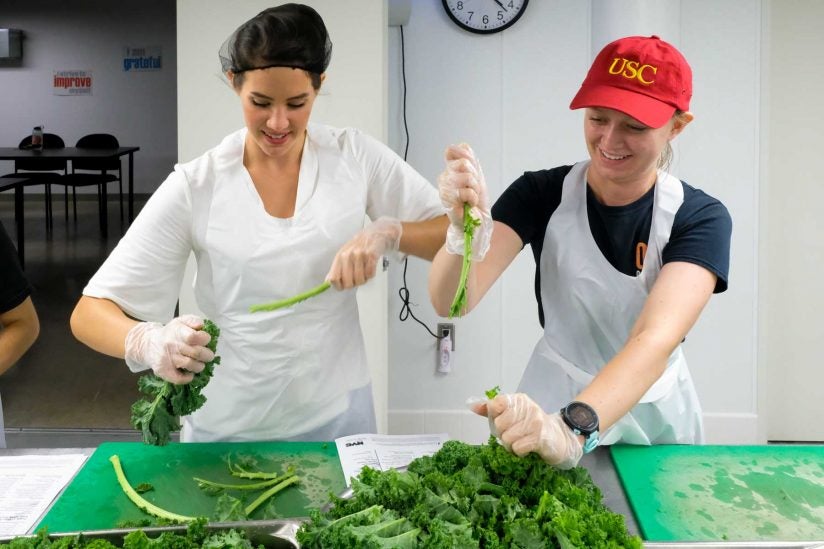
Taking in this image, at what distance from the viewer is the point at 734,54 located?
12.9ft

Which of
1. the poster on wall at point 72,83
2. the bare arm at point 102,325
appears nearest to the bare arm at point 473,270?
the bare arm at point 102,325

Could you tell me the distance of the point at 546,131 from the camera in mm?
4035

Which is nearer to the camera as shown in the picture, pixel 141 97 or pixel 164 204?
pixel 164 204

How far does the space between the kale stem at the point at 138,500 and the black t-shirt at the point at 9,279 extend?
0.54 m

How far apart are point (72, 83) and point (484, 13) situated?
31.3 feet

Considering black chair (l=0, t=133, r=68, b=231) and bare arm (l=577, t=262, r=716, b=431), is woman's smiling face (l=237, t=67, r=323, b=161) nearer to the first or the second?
bare arm (l=577, t=262, r=716, b=431)

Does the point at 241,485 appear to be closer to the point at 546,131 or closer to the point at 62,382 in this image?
the point at 546,131

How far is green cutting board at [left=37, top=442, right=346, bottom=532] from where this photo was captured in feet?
5.65

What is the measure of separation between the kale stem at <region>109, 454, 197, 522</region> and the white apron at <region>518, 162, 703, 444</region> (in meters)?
0.98

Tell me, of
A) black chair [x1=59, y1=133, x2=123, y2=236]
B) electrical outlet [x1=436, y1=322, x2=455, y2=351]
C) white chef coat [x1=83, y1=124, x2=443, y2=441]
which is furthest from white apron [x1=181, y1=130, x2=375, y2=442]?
black chair [x1=59, y1=133, x2=123, y2=236]

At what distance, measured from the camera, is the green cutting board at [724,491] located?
168cm

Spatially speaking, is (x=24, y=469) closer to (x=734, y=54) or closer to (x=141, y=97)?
(x=734, y=54)

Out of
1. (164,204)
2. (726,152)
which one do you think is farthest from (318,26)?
(726,152)

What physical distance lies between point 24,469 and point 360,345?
2.73ft
